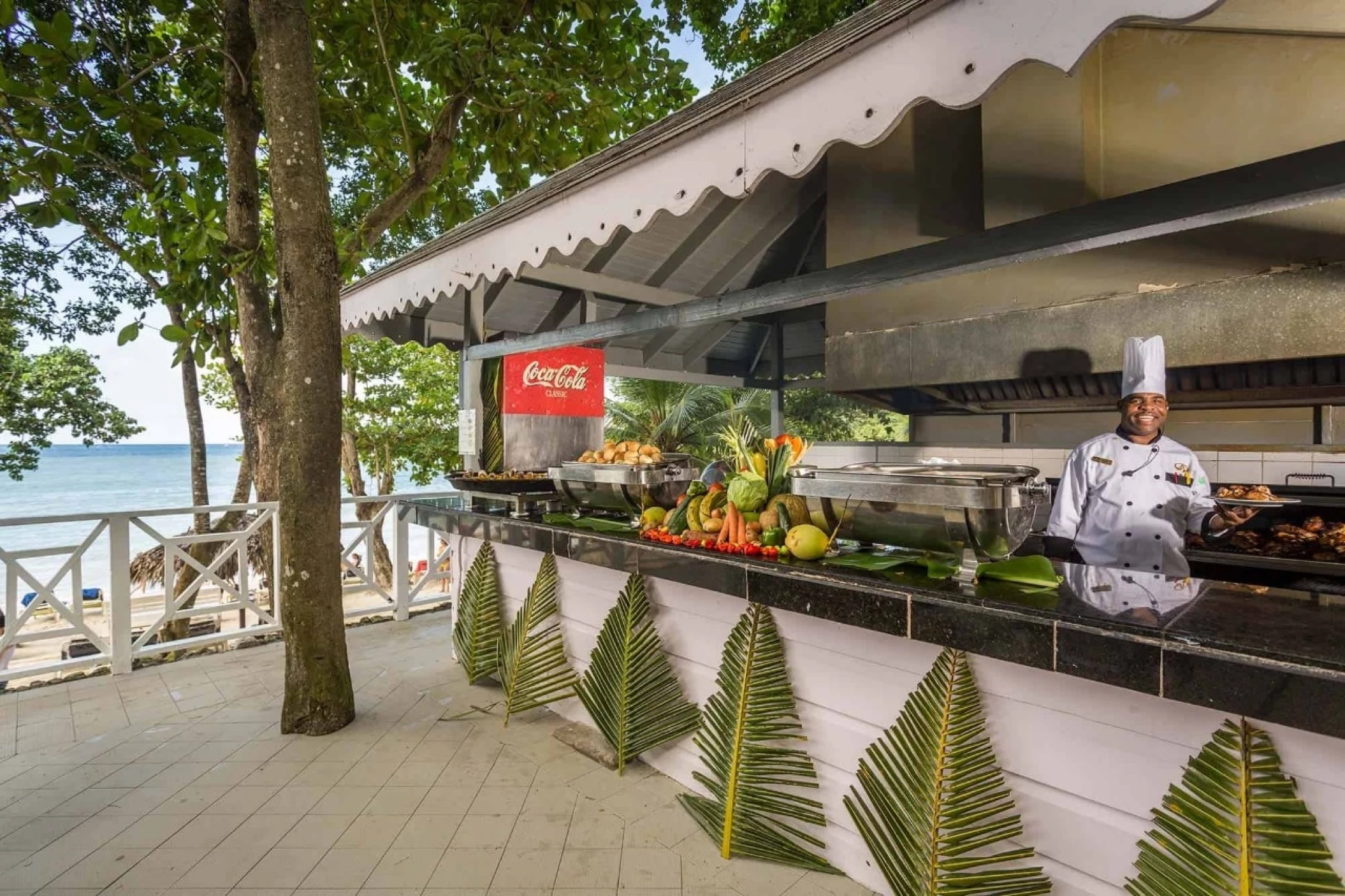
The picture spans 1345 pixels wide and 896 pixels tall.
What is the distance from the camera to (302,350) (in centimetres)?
314

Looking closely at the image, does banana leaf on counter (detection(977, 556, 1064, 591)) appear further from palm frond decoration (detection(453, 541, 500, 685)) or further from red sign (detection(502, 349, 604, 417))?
red sign (detection(502, 349, 604, 417))

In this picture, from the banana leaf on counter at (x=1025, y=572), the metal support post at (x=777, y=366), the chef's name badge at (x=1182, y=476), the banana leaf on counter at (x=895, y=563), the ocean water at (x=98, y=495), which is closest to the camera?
the banana leaf on counter at (x=1025, y=572)

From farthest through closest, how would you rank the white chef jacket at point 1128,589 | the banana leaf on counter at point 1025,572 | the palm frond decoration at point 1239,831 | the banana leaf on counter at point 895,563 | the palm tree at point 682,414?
1. the palm tree at point 682,414
2. the banana leaf on counter at point 895,563
3. the banana leaf on counter at point 1025,572
4. the white chef jacket at point 1128,589
5. the palm frond decoration at point 1239,831

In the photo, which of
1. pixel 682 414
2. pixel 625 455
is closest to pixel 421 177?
pixel 625 455

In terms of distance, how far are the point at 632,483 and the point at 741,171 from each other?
1.61 meters

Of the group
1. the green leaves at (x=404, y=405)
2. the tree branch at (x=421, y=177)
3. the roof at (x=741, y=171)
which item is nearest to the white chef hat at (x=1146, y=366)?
the roof at (x=741, y=171)

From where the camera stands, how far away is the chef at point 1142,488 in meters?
2.58

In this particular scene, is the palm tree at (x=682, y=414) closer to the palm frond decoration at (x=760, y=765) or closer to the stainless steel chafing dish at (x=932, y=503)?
the palm frond decoration at (x=760, y=765)

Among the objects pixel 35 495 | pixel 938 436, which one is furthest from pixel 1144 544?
pixel 35 495

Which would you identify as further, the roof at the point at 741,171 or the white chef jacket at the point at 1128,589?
the white chef jacket at the point at 1128,589

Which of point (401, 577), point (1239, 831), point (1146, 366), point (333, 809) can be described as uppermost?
point (1146, 366)

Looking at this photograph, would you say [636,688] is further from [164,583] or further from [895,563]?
[164,583]

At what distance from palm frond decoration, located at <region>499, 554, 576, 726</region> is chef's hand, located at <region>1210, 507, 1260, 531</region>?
2908 millimetres

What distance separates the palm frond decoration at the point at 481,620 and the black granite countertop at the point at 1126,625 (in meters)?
2.05
